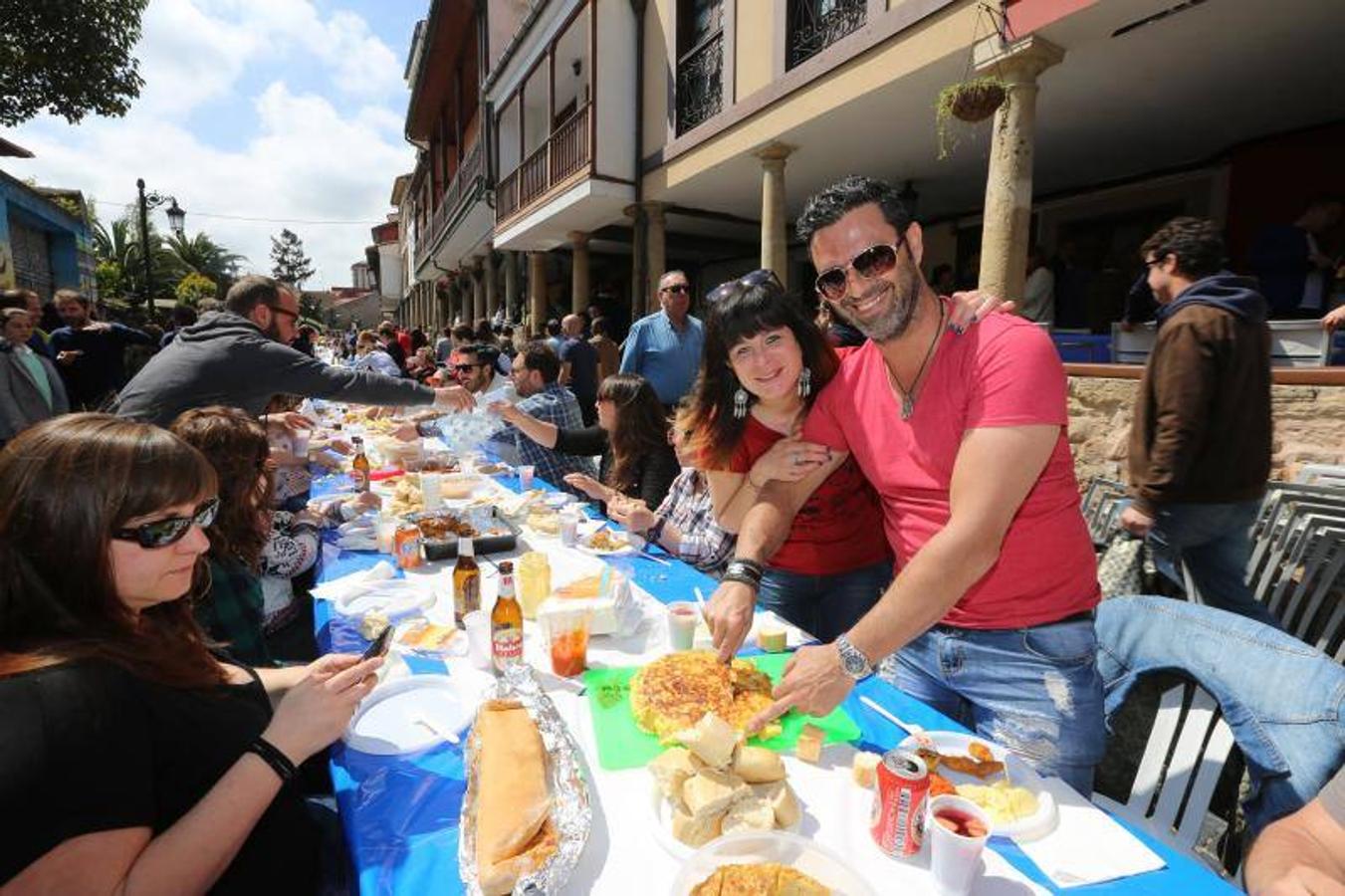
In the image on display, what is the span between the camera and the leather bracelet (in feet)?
4.24

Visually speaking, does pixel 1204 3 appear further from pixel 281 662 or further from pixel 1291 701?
pixel 281 662

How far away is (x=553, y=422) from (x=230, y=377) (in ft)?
6.65

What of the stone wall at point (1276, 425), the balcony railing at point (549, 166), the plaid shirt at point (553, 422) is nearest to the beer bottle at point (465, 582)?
the plaid shirt at point (553, 422)

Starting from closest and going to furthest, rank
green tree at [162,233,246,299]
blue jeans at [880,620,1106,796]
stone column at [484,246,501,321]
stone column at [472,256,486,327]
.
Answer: blue jeans at [880,620,1106,796] < stone column at [484,246,501,321] < stone column at [472,256,486,327] < green tree at [162,233,246,299]

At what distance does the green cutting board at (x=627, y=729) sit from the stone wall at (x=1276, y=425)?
347 centimetres

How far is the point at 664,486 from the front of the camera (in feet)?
12.3

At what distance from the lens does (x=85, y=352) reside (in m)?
8.02

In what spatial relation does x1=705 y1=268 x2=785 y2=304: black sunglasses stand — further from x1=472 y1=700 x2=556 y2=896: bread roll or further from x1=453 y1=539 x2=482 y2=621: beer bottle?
x1=472 y1=700 x2=556 y2=896: bread roll

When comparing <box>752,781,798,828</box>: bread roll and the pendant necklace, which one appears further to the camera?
the pendant necklace

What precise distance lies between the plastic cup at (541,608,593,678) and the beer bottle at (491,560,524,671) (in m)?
0.10

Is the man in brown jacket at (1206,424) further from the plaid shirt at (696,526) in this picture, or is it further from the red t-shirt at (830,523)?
the plaid shirt at (696,526)

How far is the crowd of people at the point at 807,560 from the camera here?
1.13 m

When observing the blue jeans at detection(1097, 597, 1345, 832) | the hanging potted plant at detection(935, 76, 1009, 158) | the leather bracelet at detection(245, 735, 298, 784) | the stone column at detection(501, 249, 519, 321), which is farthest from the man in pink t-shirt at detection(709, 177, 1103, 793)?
the stone column at detection(501, 249, 519, 321)

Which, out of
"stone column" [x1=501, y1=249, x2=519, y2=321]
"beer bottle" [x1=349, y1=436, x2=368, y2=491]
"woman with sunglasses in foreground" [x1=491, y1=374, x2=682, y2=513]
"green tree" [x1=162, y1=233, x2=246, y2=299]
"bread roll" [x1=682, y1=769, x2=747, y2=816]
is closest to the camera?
"bread roll" [x1=682, y1=769, x2=747, y2=816]
